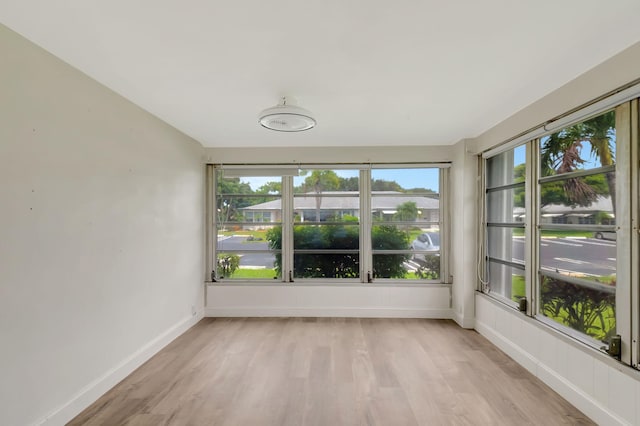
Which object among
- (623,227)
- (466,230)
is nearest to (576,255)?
(623,227)

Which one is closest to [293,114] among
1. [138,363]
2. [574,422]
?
[138,363]

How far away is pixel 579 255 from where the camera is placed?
92.0 inches

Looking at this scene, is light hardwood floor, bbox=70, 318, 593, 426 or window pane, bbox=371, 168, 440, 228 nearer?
light hardwood floor, bbox=70, 318, 593, 426

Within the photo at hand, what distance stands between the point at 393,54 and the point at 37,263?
2593 mm

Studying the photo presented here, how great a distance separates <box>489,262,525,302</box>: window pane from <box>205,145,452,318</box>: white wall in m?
0.78

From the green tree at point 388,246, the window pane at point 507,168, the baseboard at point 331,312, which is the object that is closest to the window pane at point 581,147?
the window pane at point 507,168

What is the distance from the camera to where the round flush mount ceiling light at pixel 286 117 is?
2.46 m

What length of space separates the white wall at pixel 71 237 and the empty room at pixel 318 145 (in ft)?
0.05

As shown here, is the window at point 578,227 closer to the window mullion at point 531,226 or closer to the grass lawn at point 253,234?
the window mullion at point 531,226

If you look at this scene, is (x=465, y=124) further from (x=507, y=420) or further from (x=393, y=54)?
(x=507, y=420)

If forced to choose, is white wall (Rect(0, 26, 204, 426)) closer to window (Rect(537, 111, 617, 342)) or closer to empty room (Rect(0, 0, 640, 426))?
empty room (Rect(0, 0, 640, 426))

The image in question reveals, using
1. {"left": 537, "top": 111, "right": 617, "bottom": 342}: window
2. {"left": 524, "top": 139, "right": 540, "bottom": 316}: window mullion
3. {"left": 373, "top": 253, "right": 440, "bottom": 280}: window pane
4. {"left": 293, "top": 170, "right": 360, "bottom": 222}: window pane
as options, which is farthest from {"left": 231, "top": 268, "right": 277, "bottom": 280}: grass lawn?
{"left": 537, "top": 111, "right": 617, "bottom": 342}: window

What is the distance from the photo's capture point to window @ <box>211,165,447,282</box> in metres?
4.38

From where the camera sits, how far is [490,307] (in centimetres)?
349
